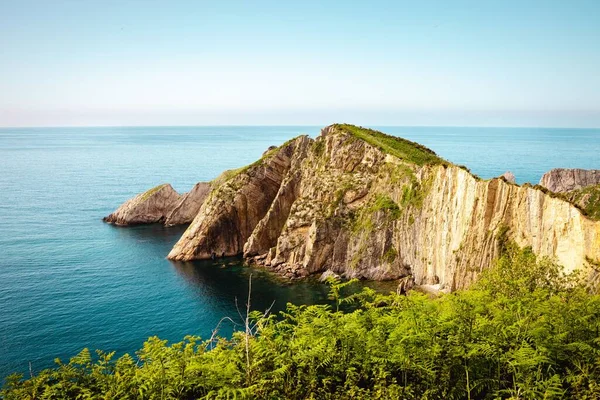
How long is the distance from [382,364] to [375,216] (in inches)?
2419

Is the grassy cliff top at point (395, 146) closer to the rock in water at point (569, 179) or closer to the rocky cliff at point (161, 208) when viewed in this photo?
the rocky cliff at point (161, 208)

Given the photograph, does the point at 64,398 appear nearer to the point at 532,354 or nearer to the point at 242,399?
the point at 242,399

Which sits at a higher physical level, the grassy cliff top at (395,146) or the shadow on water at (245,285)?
the grassy cliff top at (395,146)

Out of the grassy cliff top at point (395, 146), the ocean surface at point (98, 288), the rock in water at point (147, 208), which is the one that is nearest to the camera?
the ocean surface at point (98, 288)

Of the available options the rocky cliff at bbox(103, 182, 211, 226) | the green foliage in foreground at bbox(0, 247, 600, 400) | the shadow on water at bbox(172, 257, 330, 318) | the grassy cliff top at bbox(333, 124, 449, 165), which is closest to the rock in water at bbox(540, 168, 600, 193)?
the grassy cliff top at bbox(333, 124, 449, 165)

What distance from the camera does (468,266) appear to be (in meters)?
57.3

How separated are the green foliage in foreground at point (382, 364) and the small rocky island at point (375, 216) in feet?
100

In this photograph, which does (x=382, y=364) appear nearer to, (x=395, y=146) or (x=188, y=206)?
(x=395, y=146)

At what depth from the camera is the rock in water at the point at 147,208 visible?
364 ft

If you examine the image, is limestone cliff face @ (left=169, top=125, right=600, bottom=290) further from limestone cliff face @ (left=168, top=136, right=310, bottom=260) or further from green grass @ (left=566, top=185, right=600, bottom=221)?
green grass @ (left=566, top=185, right=600, bottom=221)

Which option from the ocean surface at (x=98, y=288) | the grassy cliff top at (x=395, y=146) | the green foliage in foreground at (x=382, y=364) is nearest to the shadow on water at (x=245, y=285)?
the ocean surface at (x=98, y=288)

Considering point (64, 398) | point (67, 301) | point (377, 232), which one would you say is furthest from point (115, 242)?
point (64, 398)

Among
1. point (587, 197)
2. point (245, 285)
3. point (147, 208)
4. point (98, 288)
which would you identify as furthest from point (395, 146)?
point (147, 208)

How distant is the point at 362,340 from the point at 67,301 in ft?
193
